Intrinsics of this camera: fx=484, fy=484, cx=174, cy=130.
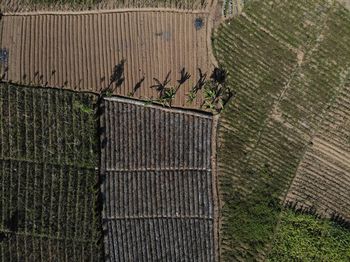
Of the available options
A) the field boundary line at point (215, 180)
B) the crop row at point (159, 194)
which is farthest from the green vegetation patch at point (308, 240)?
the crop row at point (159, 194)

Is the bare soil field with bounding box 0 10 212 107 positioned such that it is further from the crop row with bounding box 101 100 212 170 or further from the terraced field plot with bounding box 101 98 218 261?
the terraced field plot with bounding box 101 98 218 261

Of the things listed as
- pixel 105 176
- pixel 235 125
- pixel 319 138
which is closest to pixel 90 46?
pixel 105 176

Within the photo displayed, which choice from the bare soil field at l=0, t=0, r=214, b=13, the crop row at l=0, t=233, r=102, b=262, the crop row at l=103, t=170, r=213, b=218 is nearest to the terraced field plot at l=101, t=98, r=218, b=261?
the crop row at l=103, t=170, r=213, b=218

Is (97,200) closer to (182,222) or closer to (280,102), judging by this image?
(182,222)

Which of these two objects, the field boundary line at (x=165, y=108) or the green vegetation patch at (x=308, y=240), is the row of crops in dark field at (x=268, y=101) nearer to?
the green vegetation patch at (x=308, y=240)

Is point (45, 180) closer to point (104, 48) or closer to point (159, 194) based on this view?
point (159, 194)
